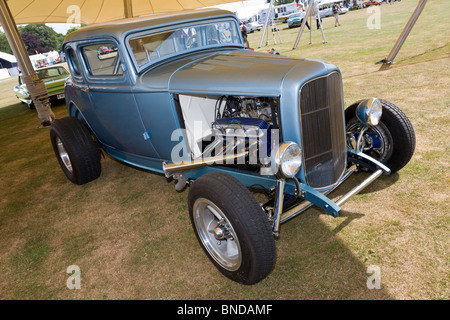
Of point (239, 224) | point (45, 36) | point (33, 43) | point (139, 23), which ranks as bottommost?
point (239, 224)

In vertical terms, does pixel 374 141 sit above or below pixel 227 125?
below

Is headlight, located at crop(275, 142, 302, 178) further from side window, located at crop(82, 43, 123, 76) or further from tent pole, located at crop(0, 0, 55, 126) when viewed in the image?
tent pole, located at crop(0, 0, 55, 126)

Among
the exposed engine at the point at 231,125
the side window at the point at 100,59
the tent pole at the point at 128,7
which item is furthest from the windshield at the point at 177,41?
the tent pole at the point at 128,7

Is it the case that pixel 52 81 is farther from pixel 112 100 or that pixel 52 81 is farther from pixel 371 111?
pixel 371 111

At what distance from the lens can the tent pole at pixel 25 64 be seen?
22.7 ft

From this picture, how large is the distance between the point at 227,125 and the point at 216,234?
101 cm

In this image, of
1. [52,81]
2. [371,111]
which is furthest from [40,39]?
[371,111]

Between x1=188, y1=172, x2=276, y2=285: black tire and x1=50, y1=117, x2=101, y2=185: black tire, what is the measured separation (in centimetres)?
228

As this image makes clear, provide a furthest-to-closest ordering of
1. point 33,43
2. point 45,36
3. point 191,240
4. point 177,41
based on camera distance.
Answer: point 45,36
point 33,43
point 177,41
point 191,240

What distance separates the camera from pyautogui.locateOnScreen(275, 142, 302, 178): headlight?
203 centimetres

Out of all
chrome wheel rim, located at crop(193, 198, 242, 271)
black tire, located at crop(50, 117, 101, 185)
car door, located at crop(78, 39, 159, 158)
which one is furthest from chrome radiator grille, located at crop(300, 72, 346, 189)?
black tire, located at crop(50, 117, 101, 185)

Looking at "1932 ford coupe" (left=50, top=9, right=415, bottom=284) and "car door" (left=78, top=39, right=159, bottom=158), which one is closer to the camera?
"1932 ford coupe" (left=50, top=9, right=415, bottom=284)

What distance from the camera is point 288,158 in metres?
A: 2.08

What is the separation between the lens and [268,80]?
2215 mm
